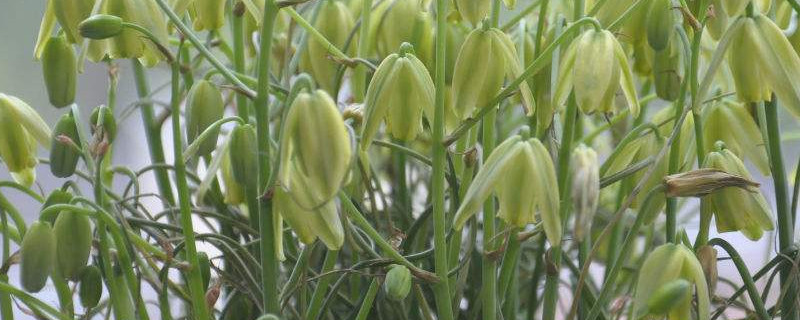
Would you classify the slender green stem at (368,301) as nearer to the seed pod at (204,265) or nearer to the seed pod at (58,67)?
the seed pod at (204,265)

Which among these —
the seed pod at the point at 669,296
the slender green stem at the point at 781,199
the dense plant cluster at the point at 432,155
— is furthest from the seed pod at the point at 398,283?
the slender green stem at the point at 781,199

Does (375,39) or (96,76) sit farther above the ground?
(375,39)

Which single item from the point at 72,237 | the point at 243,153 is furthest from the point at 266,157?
the point at 72,237

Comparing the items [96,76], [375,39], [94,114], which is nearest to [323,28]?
[375,39]

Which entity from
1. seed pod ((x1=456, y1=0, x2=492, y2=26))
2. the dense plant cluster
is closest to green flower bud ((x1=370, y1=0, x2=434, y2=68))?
the dense plant cluster

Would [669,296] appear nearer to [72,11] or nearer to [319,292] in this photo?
[319,292]

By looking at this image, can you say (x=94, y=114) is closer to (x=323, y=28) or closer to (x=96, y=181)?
(x=96, y=181)
